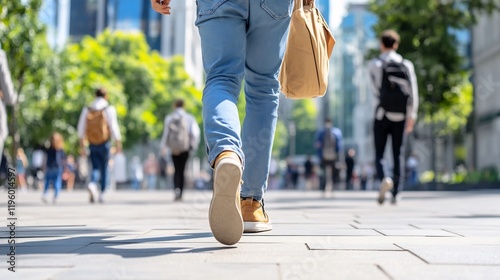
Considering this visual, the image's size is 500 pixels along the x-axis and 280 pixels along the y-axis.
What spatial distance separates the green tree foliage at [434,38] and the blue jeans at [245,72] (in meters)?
18.8

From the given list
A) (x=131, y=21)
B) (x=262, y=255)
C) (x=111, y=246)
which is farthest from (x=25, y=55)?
(x=131, y=21)

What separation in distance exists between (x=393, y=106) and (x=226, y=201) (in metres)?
5.59

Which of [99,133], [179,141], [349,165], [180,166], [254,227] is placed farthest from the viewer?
[349,165]

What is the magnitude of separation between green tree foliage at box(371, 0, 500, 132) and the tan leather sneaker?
18864 millimetres

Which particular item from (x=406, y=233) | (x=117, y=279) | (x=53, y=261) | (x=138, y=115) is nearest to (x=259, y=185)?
(x=406, y=233)

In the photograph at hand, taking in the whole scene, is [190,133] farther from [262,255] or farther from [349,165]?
[349,165]

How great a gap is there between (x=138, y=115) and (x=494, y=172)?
23506 millimetres

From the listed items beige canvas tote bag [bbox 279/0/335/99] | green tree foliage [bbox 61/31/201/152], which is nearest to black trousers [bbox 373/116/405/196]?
beige canvas tote bag [bbox 279/0/335/99]

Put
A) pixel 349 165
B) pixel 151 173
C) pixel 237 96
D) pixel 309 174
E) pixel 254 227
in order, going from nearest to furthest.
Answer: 1. pixel 237 96
2. pixel 254 227
3. pixel 349 165
4. pixel 309 174
5. pixel 151 173

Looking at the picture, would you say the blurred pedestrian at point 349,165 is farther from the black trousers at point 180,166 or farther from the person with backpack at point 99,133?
the person with backpack at point 99,133

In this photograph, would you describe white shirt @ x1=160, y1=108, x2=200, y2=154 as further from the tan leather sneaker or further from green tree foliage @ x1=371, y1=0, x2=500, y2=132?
green tree foliage @ x1=371, y1=0, x2=500, y2=132

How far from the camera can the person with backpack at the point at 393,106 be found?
831 cm

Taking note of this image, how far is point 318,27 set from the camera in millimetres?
4016

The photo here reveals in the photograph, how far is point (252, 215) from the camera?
388cm
